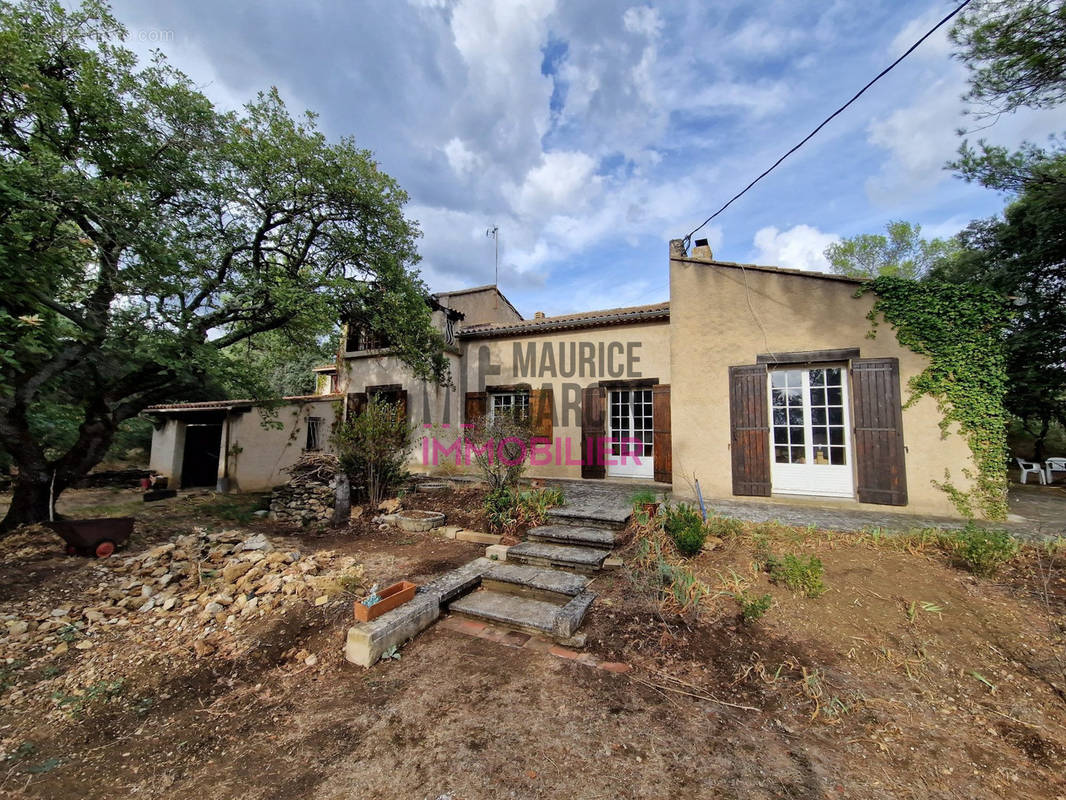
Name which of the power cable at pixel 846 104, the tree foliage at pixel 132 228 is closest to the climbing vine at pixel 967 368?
the power cable at pixel 846 104

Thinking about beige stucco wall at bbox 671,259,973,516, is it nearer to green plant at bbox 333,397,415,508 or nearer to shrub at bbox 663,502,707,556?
shrub at bbox 663,502,707,556

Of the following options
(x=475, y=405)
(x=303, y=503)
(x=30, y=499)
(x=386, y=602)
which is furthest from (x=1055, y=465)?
(x=30, y=499)

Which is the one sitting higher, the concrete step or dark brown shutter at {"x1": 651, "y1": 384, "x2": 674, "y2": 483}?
dark brown shutter at {"x1": 651, "y1": 384, "x2": 674, "y2": 483}

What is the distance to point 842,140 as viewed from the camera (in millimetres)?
4926

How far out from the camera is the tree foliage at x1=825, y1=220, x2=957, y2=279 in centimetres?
1858

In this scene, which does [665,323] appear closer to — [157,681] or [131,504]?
[157,681]

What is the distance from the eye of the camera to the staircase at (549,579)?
3182mm

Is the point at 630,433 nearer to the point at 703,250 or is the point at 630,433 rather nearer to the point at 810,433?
the point at 810,433

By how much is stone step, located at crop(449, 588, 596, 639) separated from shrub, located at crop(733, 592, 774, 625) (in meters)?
1.18

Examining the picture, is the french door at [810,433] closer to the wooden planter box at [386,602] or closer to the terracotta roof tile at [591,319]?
the terracotta roof tile at [591,319]

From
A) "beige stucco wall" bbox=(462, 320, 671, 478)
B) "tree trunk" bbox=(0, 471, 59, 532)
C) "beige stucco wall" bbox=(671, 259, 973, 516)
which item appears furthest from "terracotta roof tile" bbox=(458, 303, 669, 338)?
"tree trunk" bbox=(0, 471, 59, 532)

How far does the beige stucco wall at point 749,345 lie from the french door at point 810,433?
41 centimetres

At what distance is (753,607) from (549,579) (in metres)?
1.70

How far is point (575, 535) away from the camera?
15.5 feet
